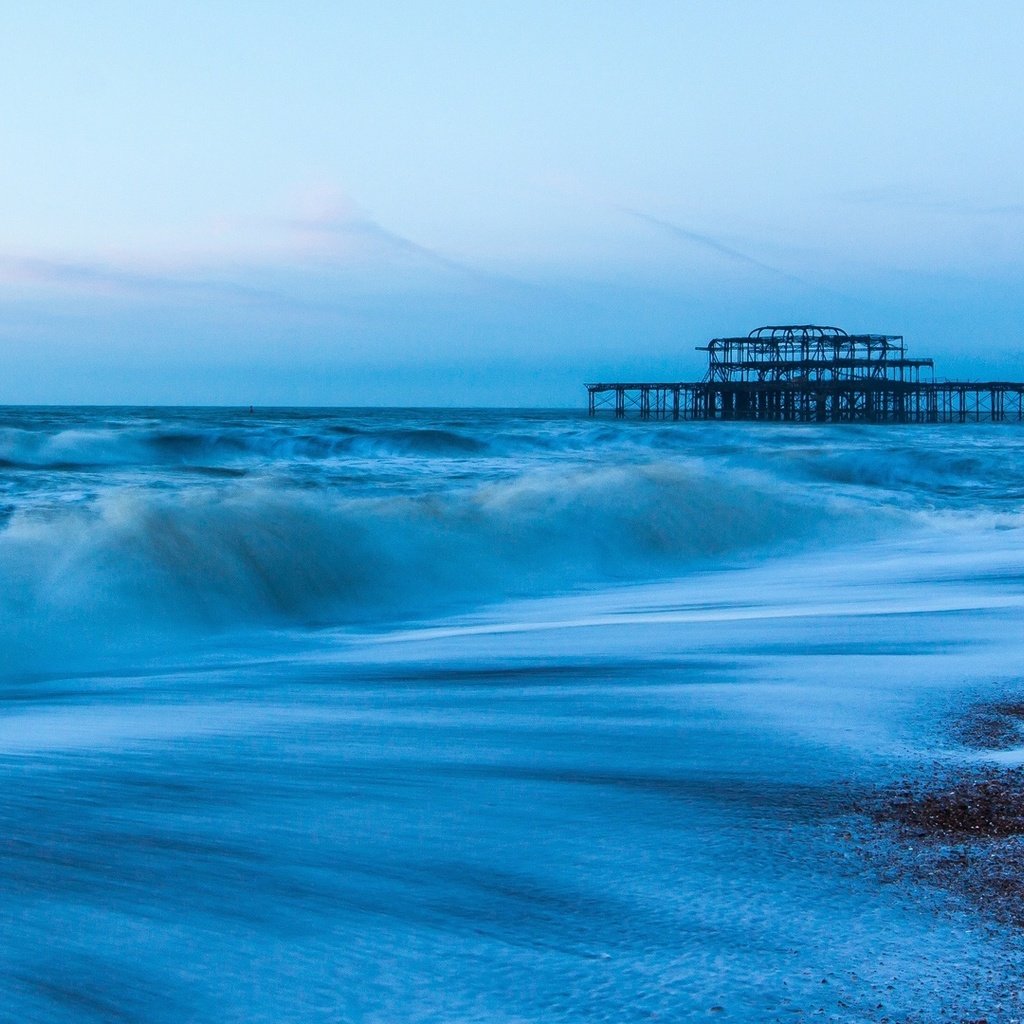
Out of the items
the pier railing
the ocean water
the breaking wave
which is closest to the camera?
the ocean water

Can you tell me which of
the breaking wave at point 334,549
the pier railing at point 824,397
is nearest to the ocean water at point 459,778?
the breaking wave at point 334,549

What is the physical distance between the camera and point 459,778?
12.9 feet

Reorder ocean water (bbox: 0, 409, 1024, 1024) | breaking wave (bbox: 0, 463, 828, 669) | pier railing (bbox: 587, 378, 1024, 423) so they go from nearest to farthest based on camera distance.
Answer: ocean water (bbox: 0, 409, 1024, 1024) < breaking wave (bbox: 0, 463, 828, 669) < pier railing (bbox: 587, 378, 1024, 423)

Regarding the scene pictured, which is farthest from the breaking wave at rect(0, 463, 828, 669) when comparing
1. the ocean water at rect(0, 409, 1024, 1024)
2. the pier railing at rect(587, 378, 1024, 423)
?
the pier railing at rect(587, 378, 1024, 423)

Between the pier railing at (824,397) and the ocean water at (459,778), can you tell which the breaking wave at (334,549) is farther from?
the pier railing at (824,397)

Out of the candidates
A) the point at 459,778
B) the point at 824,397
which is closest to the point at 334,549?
the point at 459,778

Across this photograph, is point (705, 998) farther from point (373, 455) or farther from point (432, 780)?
point (373, 455)

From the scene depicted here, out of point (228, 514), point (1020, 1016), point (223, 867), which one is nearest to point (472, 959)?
point (223, 867)

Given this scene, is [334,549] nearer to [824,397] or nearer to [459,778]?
[459,778]

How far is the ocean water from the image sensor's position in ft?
8.16

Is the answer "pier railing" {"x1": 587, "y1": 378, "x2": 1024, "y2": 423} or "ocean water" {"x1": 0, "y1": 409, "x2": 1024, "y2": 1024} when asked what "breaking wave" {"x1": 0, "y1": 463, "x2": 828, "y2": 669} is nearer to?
"ocean water" {"x1": 0, "y1": 409, "x2": 1024, "y2": 1024}

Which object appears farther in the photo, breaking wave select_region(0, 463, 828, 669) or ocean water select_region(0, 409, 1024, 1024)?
breaking wave select_region(0, 463, 828, 669)

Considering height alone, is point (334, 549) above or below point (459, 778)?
above

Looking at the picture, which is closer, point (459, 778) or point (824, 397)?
point (459, 778)
